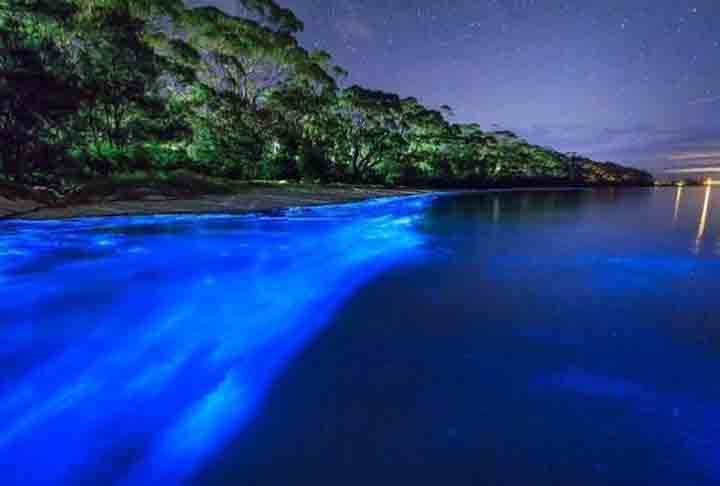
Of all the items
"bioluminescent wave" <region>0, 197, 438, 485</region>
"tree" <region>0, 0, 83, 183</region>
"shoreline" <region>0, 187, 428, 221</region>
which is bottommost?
"bioluminescent wave" <region>0, 197, 438, 485</region>

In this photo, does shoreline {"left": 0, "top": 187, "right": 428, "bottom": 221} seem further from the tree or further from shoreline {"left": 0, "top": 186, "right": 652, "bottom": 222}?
the tree

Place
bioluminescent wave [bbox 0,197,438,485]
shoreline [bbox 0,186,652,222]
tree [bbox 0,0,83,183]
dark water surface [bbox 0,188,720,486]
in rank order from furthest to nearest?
tree [bbox 0,0,83,183], shoreline [bbox 0,186,652,222], bioluminescent wave [bbox 0,197,438,485], dark water surface [bbox 0,188,720,486]

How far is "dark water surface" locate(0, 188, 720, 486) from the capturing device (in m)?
2.21

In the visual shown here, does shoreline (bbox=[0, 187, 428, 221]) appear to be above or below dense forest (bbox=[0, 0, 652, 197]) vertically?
below

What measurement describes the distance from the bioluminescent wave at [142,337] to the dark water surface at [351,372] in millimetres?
21

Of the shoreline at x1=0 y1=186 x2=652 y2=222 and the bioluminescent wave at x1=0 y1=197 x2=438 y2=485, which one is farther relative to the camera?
the shoreline at x1=0 y1=186 x2=652 y2=222

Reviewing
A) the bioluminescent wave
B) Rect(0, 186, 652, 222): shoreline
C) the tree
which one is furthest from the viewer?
the tree

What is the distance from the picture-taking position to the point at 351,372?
326 cm

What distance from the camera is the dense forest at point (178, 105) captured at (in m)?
12.6

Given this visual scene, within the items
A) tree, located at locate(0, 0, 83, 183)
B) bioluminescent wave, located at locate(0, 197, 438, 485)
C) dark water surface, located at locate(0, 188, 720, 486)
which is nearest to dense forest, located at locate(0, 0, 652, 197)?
tree, located at locate(0, 0, 83, 183)

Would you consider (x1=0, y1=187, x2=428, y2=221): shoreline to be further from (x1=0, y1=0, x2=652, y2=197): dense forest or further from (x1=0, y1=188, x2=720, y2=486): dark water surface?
(x1=0, y1=188, x2=720, y2=486): dark water surface

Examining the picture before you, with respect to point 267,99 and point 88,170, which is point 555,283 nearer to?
point 88,170

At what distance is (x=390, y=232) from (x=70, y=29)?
14.8 meters

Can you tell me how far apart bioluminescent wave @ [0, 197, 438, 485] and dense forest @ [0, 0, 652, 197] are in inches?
224
